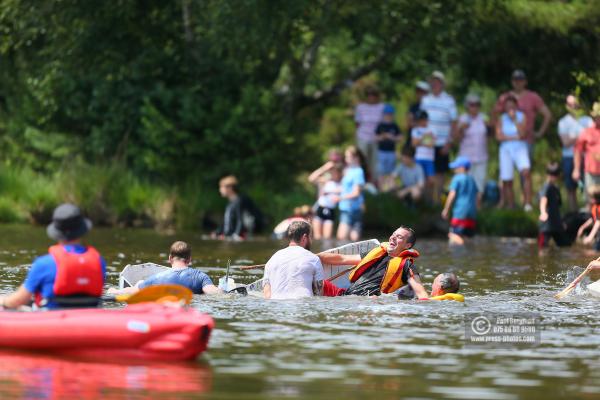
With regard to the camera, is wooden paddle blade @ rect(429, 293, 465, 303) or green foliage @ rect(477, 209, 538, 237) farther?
green foliage @ rect(477, 209, 538, 237)

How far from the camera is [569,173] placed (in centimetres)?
2503

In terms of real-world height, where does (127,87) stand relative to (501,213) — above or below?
above

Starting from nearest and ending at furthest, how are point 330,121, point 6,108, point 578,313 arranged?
point 578,313
point 6,108
point 330,121

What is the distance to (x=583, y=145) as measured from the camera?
926 inches

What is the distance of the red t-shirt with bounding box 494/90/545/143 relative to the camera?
25.4 meters

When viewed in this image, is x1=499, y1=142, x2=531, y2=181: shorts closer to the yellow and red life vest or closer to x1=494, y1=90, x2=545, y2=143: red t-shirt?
x1=494, y1=90, x2=545, y2=143: red t-shirt

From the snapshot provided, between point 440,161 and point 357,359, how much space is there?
15028mm

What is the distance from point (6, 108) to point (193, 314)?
19427mm

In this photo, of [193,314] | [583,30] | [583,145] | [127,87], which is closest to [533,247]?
[583,145]

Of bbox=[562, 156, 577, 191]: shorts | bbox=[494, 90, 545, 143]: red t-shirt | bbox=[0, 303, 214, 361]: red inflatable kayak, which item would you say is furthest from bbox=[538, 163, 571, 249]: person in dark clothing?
bbox=[0, 303, 214, 361]: red inflatable kayak

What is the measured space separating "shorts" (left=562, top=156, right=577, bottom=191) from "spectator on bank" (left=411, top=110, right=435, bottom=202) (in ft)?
7.49

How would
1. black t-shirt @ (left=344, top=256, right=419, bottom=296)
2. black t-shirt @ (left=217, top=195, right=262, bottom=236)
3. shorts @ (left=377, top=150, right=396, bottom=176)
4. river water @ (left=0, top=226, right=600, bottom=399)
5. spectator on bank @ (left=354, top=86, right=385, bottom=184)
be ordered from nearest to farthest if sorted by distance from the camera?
river water @ (left=0, top=226, right=600, bottom=399)
black t-shirt @ (left=344, top=256, right=419, bottom=296)
black t-shirt @ (left=217, top=195, right=262, bottom=236)
spectator on bank @ (left=354, top=86, right=385, bottom=184)
shorts @ (left=377, top=150, right=396, bottom=176)

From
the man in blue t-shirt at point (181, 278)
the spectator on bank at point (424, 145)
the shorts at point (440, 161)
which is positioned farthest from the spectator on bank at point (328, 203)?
the man in blue t-shirt at point (181, 278)

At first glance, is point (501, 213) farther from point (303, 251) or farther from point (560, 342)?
point (560, 342)
